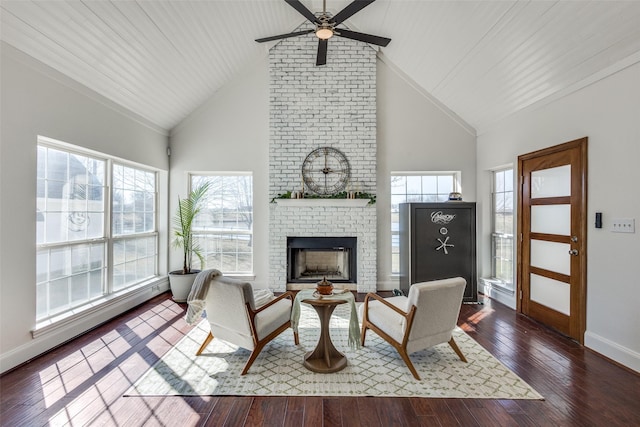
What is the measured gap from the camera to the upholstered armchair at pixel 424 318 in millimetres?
2463

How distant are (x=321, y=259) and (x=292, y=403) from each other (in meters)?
3.07

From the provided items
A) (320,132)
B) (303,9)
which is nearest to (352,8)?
(303,9)

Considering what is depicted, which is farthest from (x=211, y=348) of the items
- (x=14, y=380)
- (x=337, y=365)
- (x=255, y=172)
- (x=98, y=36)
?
(x=98, y=36)

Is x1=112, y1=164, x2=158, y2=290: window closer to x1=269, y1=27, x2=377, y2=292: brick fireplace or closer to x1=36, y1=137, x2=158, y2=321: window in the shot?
x1=36, y1=137, x2=158, y2=321: window

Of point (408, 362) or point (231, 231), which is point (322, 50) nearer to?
point (231, 231)

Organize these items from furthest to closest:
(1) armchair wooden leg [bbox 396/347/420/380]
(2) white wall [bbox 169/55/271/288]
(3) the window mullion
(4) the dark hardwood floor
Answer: (2) white wall [bbox 169/55/271/288], (3) the window mullion, (1) armchair wooden leg [bbox 396/347/420/380], (4) the dark hardwood floor

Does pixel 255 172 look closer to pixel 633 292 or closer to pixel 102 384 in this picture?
pixel 102 384

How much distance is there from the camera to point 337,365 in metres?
2.57

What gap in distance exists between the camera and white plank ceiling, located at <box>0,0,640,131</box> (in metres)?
2.58

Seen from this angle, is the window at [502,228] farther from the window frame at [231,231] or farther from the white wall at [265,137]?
the window frame at [231,231]

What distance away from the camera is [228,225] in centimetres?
520

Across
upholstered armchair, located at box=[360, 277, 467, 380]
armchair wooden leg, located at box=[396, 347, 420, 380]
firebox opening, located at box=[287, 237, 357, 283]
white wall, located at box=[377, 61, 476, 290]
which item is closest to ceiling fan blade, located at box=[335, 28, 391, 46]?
white wall, located at box=[377, 61, 476, 290]

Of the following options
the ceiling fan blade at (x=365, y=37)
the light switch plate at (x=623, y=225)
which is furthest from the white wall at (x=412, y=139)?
the light switch plate at (x=623, y=225)

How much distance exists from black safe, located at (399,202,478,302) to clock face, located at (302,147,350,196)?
3.91ft
